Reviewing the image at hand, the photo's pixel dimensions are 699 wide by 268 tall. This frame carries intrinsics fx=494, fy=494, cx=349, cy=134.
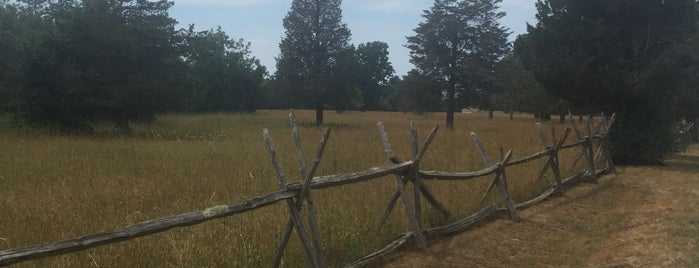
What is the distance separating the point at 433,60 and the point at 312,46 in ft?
24.6

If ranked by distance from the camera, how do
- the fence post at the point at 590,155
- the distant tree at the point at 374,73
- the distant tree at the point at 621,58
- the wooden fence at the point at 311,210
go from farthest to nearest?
the distant tree at the point at 374,73 → the distant tree at the point at 621,58 → the fence post at the point at 590,155 → the wooden fence at the point at 311,210

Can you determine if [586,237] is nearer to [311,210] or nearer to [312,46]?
[311,210]

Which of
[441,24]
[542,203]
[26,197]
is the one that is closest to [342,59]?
[441,24]

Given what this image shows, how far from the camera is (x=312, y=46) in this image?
99.7 feet

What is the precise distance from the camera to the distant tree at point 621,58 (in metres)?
14.4

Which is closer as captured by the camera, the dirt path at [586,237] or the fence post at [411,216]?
the fence post at [411,216]

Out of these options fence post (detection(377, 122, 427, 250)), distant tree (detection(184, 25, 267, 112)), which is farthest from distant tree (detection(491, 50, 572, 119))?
distant tree (detection(184, 25, 267, 112))

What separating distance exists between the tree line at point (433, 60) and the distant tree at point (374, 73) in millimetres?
49357

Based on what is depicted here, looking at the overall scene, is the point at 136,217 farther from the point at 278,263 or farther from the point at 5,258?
the point at 5,258

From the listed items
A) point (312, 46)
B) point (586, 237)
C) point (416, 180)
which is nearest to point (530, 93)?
point (312, 46)

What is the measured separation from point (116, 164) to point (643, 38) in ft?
49.1

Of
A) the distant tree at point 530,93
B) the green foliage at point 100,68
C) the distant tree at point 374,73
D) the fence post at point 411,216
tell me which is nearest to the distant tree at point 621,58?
the distant tree at point 530,93

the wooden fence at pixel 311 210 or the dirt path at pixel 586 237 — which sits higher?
the wooden fence at pixel 311 210

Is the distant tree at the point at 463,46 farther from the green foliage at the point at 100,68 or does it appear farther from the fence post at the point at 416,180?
the fence post at the point at 416,180
